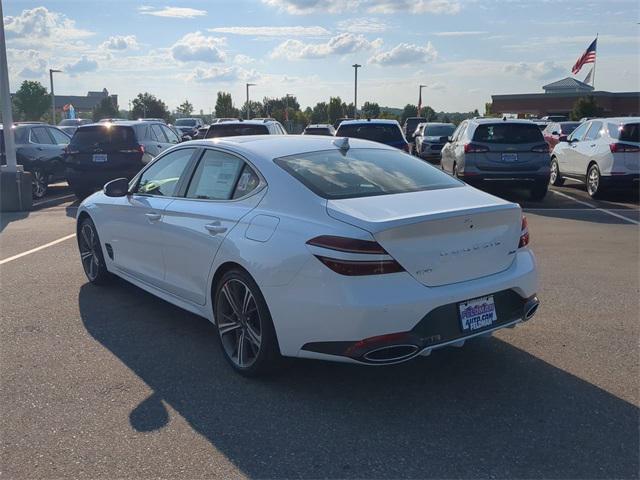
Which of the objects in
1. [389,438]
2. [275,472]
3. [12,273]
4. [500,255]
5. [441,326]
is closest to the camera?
[275,472]

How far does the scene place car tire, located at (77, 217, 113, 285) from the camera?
21.6ft

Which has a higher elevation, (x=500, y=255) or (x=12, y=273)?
(x=500, y=255)

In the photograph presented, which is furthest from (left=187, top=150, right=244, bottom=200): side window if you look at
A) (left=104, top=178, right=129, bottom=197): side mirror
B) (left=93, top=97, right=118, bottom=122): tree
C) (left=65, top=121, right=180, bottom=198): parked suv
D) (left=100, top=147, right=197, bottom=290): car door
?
(left=93, top=97, right=118, bottom=122): tree

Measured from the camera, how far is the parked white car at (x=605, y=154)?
41.9 feet

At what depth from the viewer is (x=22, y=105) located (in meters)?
80.8

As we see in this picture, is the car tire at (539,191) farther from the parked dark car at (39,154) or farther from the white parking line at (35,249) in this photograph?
the parked dark car at (39,154)

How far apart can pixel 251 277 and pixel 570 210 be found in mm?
9601

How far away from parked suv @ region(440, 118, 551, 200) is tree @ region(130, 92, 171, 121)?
6456 cm

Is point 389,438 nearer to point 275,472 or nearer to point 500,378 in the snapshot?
point 275,472

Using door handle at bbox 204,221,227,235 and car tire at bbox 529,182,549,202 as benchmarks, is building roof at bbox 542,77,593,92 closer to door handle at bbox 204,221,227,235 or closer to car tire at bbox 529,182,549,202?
car tire at bbox 529,182,549,202

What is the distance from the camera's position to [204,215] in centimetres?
474

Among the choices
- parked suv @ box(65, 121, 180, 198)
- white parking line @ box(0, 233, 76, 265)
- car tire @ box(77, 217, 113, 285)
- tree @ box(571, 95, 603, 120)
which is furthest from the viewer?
tree @ box(571, 95, 603, 120)

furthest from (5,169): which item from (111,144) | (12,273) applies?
(12,273)

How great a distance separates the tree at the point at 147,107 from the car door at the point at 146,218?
229 ft
